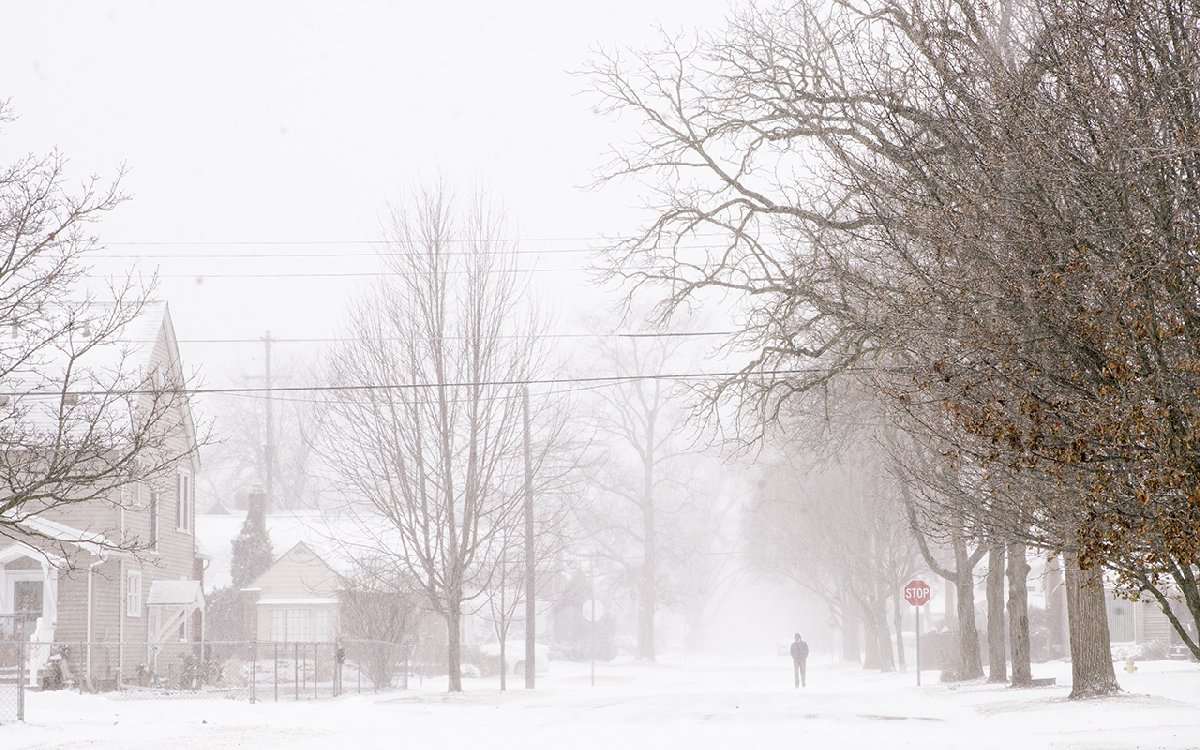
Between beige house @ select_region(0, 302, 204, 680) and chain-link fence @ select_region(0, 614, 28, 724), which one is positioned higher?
beige house @ select_region(0, 302, 204, 680)

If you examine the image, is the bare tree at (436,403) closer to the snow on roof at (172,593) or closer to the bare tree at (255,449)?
the snow on roof at (172,593)

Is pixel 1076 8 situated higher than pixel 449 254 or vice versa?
pixel 449 254

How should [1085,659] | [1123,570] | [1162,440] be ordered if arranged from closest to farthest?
1. [1162,440]
2. [1123,570]
3. [1085,659]

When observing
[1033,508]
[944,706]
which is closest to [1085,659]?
[944,706]

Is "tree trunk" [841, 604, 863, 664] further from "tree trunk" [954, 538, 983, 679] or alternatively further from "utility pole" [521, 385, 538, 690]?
"tree trunk" [954, 538, 983, 679]

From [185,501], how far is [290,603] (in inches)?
404

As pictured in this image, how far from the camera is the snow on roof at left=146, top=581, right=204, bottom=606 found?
37438mm

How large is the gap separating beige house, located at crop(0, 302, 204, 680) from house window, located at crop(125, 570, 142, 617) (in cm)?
4

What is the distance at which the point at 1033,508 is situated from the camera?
12.9 metres

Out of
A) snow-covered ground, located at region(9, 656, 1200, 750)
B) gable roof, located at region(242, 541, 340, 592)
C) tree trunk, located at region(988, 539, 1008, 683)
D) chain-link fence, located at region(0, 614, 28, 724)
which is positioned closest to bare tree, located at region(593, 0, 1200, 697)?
snow-covered ground, located at region(9, 656, 1200, 750)

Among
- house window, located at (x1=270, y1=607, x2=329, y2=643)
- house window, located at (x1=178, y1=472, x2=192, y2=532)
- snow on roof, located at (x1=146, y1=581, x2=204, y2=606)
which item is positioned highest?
house window, located at (x1=178, y1=472, x2=192, y2=532)

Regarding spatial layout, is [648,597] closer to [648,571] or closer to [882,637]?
[648,571]

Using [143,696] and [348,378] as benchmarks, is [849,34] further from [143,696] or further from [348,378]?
[143,696]

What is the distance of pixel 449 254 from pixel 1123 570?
22675mm
